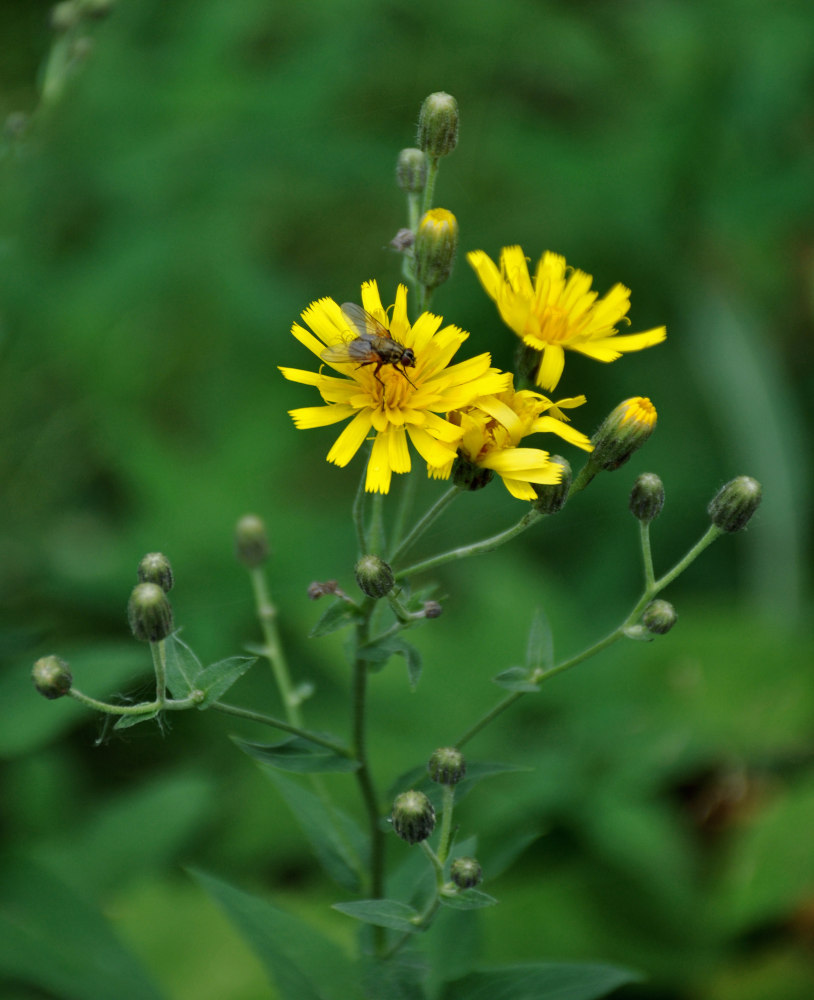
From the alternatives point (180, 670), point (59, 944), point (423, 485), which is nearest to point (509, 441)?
point (180, 670)

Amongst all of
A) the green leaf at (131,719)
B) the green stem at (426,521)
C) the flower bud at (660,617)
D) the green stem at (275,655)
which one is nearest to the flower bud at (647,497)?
the flower bud at (660,617)

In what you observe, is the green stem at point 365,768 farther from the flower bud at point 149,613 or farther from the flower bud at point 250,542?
the flower bud at point 250,542

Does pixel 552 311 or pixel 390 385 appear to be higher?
pixel 552 311

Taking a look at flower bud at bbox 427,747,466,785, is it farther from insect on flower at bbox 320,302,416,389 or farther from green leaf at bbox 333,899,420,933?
insect on flower at bbox 320,302,416,389

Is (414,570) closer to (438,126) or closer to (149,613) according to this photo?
(149,613)

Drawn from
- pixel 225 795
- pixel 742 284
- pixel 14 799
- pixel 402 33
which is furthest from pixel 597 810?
pixel 402 33

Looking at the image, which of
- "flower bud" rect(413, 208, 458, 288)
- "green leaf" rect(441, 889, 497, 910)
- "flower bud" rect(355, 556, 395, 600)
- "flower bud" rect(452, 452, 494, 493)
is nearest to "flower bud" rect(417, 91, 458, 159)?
"flower bud" rect(413, 208, 458, 288)
